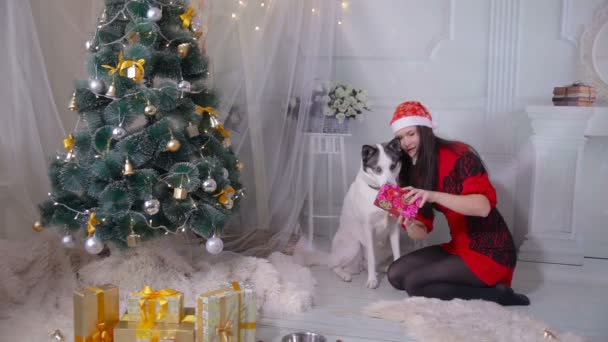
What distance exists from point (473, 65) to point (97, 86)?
2.26 metres

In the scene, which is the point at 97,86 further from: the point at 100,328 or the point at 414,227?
the point at 414,227

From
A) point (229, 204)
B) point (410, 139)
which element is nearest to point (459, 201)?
point (410, 139)

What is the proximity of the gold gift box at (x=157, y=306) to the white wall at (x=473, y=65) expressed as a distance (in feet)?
6.80

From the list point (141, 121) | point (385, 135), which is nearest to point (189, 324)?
point (141, 121)

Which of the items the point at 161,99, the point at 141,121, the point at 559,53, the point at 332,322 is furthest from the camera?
the point at 559,53

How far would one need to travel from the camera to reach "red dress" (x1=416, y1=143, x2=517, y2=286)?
2.37 m

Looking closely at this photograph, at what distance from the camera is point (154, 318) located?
5.68ft

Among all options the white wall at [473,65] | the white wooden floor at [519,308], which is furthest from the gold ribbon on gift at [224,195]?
the white wall at [473,65]

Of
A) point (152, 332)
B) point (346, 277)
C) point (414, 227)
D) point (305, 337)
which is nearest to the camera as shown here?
point (152, 332)

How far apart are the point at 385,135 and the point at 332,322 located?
1.64 metres

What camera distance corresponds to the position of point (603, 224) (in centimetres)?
334

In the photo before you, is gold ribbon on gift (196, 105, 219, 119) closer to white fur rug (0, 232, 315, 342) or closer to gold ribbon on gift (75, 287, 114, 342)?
white fur rug (0, 232, 315, 342)

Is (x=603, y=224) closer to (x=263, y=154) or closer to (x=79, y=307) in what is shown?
(x=263, y=154)

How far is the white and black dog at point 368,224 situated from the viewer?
2535 mm
